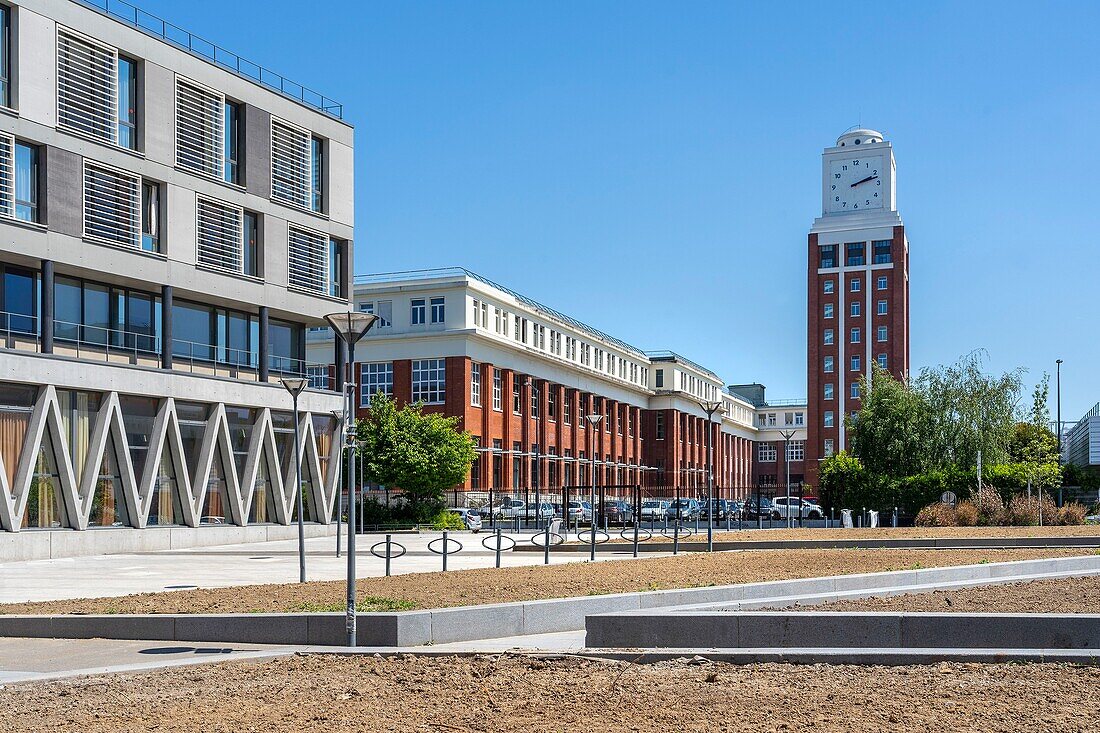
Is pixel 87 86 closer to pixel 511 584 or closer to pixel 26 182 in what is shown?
pixel 26 182

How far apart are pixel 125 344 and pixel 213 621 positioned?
29.0 metres

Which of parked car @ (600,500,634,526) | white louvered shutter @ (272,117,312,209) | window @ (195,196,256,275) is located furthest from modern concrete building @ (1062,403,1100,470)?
window @ (195,196,256,275)

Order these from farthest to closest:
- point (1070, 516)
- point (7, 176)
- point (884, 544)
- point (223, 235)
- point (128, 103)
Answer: point (223, 235) → point (1070, 516) → point (128, 103) → point (7, 176) → point (884, 544)

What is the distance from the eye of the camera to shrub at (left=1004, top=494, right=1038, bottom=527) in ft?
133

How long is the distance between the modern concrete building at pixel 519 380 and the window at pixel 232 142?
3040cm

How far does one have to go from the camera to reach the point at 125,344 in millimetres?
39969

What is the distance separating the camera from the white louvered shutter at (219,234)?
4222 cm

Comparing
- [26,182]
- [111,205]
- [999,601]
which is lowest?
[999,601]

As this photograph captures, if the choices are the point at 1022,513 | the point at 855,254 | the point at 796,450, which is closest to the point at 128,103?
the point at 1022,513

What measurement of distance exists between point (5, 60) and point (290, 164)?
13934mm

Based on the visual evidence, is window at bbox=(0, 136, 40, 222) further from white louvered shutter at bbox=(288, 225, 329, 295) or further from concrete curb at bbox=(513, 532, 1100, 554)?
concrete curb at bbox=(513, 532, 1100, 554)

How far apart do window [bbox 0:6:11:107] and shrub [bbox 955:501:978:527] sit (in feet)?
111

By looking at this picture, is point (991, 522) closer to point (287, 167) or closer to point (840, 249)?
point (287, 167)

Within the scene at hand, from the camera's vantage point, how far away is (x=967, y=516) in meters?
41.5
